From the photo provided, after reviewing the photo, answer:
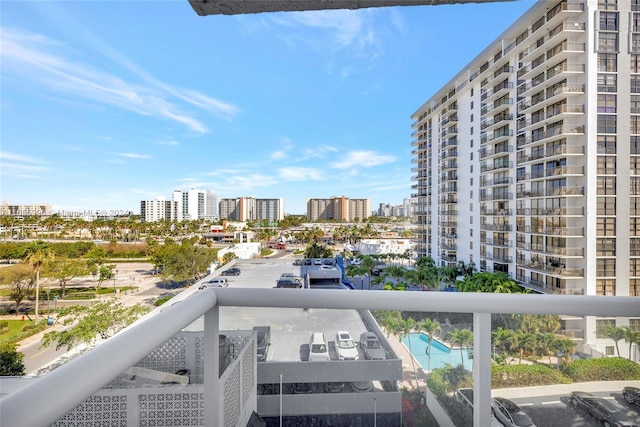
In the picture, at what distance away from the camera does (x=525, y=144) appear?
12.9 meters

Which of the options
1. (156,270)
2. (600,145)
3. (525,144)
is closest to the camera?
(600,145)

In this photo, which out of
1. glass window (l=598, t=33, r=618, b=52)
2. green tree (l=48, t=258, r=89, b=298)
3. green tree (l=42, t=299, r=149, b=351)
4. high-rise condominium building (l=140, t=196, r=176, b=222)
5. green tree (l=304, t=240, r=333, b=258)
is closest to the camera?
green tree (l=42, t=299, r=149, b=351)

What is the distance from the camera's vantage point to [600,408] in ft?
2.09

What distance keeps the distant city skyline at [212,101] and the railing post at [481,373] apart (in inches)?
270

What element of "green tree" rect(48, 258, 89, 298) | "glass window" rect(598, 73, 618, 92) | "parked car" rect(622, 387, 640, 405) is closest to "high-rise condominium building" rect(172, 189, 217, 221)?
"green tree" rect(48, 258, 89, 298)

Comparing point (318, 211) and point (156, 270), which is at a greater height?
point (318, 211)

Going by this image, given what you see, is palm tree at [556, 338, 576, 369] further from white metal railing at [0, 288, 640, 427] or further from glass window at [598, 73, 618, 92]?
glass window at [598, 73, 618, 92]

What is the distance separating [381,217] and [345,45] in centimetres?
1819

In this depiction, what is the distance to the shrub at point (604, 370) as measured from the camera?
2.13 ft

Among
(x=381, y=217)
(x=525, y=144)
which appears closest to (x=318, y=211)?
(x=381, y=217)

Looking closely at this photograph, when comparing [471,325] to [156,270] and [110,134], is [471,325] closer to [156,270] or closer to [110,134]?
[156,270]

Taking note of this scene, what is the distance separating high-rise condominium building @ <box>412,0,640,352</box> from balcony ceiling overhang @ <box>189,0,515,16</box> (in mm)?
13011

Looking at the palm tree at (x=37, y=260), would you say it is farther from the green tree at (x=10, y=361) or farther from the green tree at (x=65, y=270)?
the green tree at (x=10, y=361)

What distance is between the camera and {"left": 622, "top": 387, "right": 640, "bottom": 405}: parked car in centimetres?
63
